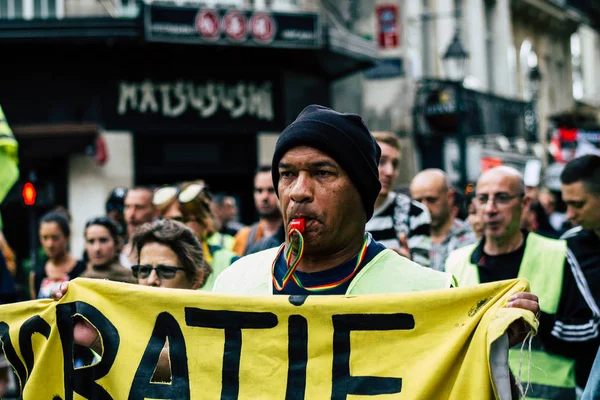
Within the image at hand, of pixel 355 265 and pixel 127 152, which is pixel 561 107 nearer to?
pixel 127 152

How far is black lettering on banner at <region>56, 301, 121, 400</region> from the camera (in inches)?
134

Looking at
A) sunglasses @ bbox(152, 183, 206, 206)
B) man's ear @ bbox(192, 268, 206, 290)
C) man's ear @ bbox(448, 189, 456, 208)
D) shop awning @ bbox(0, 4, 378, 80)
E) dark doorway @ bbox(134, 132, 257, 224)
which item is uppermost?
shop awning @ bbox(0, 4, 378, 80)

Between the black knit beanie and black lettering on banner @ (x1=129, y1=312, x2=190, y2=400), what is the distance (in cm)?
68

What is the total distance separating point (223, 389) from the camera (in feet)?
A: 10.7

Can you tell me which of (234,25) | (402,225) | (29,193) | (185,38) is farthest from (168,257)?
(234,25)

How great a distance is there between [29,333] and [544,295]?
2.74 metres

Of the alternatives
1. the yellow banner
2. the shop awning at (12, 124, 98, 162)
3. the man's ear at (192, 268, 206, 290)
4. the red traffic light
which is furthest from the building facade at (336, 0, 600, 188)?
the yellow banner

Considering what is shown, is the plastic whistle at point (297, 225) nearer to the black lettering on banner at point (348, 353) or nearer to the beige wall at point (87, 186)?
the black lettering on banner at point (348, 353)

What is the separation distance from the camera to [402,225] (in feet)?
20.1

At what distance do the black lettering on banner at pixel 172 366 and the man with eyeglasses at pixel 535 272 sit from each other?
2.07m

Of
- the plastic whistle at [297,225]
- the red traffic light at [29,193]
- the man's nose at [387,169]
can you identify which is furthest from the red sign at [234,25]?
the plastic whistle at [297,225]

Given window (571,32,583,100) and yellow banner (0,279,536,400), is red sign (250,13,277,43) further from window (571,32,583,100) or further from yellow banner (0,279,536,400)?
window (571,32,583,100)

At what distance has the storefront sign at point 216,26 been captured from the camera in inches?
591

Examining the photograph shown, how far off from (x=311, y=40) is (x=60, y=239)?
900 centimetres
